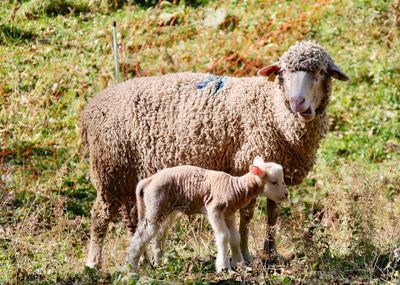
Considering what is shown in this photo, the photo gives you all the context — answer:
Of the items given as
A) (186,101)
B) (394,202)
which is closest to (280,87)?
(186,101)

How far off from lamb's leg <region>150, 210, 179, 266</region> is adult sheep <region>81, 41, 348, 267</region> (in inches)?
27.1

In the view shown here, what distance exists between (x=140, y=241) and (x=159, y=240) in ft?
0.80

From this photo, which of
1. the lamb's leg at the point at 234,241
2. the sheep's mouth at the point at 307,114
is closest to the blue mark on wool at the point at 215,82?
the sheep's mouth at the point at 307,114

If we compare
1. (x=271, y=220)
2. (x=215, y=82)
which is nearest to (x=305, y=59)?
(x=215, y=82)

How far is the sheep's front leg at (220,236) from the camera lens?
558cm

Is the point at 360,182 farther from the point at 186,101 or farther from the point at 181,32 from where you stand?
the point at 181,32

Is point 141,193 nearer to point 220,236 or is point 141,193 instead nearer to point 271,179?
point 220,236

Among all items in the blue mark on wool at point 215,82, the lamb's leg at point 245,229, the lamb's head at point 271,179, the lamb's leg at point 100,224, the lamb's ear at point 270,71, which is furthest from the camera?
the lamb's leg at point 100,224

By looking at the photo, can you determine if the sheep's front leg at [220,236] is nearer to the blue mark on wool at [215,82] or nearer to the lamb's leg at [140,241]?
the lamb's leg at [140,241]

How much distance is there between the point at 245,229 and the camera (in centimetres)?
643

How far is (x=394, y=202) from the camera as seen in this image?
349 inches

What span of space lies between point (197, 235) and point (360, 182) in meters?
1.68

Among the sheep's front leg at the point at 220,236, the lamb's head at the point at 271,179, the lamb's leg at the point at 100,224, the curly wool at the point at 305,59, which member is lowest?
the lamb's leg at the point at 100,224

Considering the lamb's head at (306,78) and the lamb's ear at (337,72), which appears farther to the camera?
the lamb's ear at (337,72)
